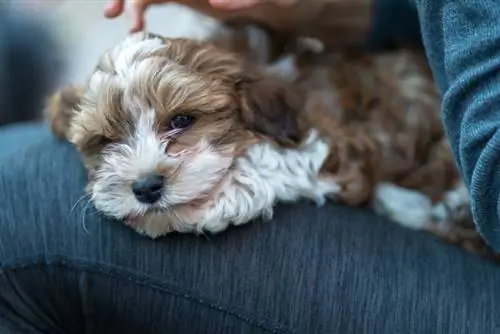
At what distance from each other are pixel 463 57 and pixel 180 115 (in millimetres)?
404

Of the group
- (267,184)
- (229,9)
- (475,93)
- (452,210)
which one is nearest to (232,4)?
(229,9)

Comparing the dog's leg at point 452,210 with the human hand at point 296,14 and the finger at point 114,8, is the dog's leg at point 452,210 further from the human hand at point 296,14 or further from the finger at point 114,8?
the finger at point 114,8

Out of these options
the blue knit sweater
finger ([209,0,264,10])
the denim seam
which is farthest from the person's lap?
finger ([209,0,264,10])

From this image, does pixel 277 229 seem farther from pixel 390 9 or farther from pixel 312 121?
pixel 390 9

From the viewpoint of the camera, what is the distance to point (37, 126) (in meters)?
1.47

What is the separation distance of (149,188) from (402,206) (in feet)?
1.56

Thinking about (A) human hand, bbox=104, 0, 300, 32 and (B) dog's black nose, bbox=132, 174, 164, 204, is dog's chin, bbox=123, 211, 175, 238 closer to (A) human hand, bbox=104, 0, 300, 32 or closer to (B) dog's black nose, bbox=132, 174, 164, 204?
(B) dog's black nose, bbox=132, 174, 164, 204

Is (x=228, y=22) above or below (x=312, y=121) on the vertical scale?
above

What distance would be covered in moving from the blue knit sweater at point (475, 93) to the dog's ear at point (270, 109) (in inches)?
10.8

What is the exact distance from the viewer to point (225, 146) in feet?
3.96

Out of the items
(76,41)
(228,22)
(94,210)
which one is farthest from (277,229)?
(76,41)

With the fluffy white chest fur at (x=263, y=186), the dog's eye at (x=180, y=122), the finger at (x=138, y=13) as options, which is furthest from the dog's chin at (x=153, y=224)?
the finger at (x=138, y=13)

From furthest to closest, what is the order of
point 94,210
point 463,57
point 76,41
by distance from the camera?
point 76,41 → point 94,210 → point 463,57

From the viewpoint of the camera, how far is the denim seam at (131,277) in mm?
1099
